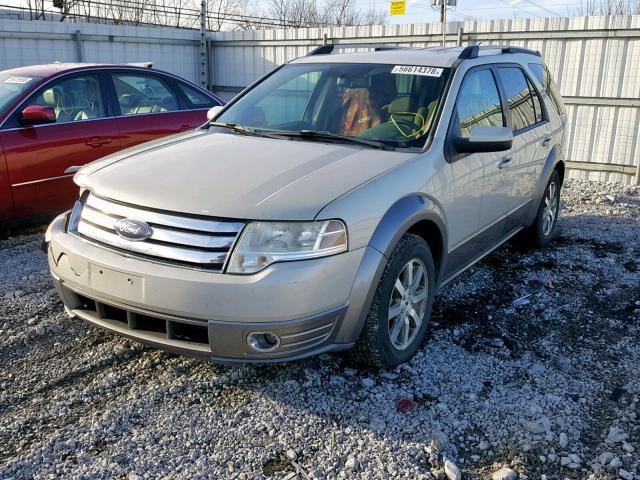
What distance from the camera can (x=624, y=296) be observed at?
16.2ft

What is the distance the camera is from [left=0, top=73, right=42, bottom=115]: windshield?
5.70m

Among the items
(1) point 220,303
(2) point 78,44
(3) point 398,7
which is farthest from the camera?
(3) point 398,7

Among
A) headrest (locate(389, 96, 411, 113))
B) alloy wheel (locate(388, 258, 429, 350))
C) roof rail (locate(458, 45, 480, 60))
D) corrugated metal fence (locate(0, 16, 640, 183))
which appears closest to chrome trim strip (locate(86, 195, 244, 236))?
alloy wheel (locate(388, 258, 429, 350))

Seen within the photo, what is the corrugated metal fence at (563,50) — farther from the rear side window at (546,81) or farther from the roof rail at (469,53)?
the roof rail at (469,53)

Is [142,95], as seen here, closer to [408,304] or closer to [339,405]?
[408,304]

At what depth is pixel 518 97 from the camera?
16.6 ft

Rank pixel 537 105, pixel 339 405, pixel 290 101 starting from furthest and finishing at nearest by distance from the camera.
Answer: pixel 537 105
pixel 290 101
pixel 339 405

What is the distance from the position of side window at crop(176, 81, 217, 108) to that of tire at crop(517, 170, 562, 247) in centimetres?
372

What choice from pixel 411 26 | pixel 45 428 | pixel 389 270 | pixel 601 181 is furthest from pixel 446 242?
pixel 411 26

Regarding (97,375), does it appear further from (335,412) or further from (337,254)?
(337,254)

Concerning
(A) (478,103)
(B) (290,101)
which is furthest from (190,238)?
(A) (478,103)

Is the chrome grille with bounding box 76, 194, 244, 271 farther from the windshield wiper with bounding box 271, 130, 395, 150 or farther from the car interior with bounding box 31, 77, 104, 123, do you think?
the car interior with bounding box 31, 77, 104, 123

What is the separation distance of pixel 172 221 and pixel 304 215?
630 millimetres

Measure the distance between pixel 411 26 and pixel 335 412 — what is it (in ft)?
30.3
